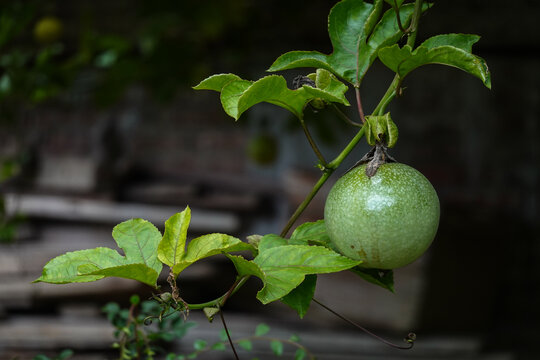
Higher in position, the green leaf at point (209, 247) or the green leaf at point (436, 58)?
the green leaf at point (436, 58)

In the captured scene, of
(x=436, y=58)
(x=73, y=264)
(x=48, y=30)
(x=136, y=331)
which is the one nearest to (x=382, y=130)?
(x=436, y=58)

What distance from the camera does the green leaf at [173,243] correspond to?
0.49 metres

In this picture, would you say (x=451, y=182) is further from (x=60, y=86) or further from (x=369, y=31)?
(x=369, y=31)

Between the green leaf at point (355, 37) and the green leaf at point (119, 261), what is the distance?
8.1 inches

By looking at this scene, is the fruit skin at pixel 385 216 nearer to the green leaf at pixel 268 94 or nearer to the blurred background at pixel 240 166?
the green leaf at pixel 268 94

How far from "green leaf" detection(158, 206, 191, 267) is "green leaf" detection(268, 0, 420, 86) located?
175 millimetres

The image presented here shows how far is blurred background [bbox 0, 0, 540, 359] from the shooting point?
180cm

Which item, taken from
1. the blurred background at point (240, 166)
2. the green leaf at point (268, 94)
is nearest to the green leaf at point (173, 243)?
the green leaf at point (268, 94)

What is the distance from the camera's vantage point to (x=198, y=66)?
1.94 m

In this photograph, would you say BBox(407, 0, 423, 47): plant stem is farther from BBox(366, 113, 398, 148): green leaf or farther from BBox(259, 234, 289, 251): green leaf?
BBox(259, 234, 289, 251): green leaf

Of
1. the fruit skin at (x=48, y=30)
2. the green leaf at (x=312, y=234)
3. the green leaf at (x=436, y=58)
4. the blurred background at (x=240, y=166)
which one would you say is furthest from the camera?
the fruit skin at (x=48, y=30)

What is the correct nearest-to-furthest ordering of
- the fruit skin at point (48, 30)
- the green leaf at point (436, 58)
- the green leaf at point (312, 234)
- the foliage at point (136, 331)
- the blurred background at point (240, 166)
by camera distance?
the green leaf at point (436, 58) < the green leaf at point (312, 234) < the foliage at point (136, 331) < the blurred background at point (240, 166) < the fruit skin at point (48, 30)

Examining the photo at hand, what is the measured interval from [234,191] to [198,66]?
0.92 metres

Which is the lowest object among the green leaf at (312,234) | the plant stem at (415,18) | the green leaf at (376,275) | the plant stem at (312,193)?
the green leaf at (376,275)
